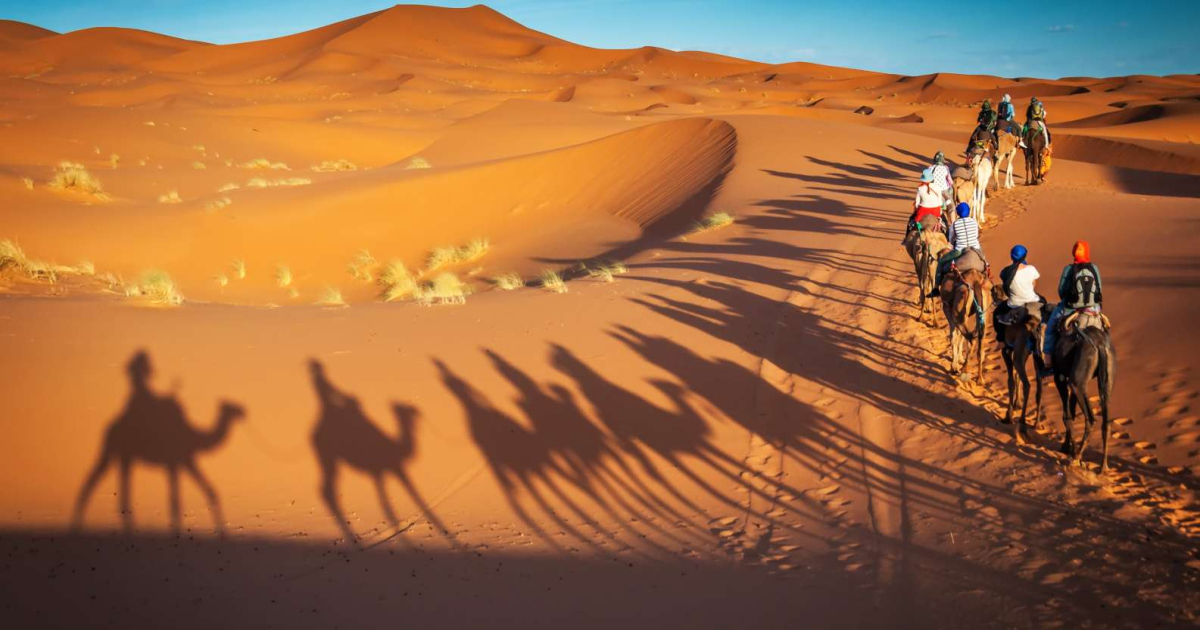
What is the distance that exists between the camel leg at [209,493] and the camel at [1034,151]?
69.7 feet

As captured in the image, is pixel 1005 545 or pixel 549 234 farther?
pixel 549 234

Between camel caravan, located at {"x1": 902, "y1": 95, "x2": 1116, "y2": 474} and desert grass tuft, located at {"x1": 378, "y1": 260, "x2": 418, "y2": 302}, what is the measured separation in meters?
10.6

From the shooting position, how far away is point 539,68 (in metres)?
108

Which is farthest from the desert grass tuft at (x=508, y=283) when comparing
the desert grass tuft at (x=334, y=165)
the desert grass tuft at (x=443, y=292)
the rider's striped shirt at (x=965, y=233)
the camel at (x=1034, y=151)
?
the desert grass tuft at (x=334, y=165)

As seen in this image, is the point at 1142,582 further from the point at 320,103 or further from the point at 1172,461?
the point at 320,103

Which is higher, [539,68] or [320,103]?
[539,68]

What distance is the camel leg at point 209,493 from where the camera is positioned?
7776mm

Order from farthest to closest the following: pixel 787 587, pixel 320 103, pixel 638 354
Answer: pixel 320 103
pixel 638 354
pixel 787 587

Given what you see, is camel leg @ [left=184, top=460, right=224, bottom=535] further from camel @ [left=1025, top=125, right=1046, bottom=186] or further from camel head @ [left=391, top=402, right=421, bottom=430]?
camel @ [left=1025, top=125, right=1046, bottom=186]

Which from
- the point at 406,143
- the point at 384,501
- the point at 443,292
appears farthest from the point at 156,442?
the point at 406,143

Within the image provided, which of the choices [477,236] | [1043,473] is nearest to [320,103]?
[477,236]

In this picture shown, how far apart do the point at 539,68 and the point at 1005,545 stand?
108272mm

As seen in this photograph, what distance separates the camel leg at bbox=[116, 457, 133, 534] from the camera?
7586 millimetres

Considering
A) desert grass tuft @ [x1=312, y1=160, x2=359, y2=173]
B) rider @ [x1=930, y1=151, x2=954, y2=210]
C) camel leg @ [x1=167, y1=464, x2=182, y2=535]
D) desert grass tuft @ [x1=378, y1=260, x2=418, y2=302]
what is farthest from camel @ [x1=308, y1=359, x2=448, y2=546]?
desert grass tuft @ [x1=312, y1=160, x2=359, y2=173]
